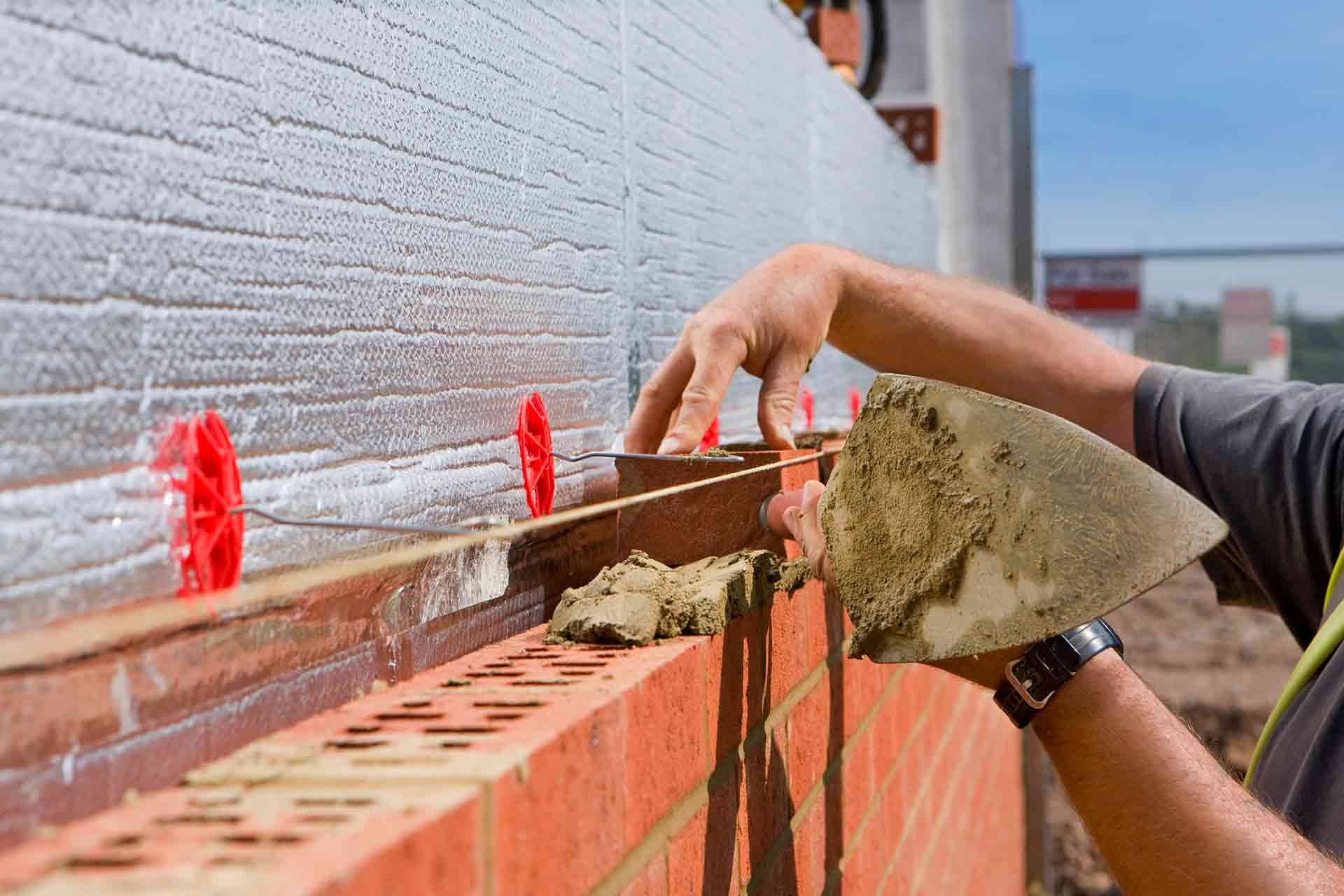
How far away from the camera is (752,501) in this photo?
141 centimetres

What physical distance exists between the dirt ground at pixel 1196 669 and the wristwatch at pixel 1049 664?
18.3ft

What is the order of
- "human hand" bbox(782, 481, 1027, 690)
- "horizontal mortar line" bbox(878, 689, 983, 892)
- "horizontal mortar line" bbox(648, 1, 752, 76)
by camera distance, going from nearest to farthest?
1. "human hand" bbox(782, 481, 1027, 690)
2. "horizontal mortar line" bbox(648, 1, 752, 76)
3. "horizontal mortar line" bbox(878, 689, 983, 892)

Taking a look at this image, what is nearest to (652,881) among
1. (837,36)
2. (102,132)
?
(102,132)

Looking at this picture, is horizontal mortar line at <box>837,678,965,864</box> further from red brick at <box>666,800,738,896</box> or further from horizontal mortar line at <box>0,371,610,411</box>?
horizontal mortar line at <box>0,371,610,411</box>

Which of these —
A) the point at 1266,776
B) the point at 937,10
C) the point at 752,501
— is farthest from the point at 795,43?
the point at 937,10

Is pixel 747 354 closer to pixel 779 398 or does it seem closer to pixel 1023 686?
pixel 779 398

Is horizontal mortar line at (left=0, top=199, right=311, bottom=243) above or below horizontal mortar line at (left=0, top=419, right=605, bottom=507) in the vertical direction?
above

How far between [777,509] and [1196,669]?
8.60 m

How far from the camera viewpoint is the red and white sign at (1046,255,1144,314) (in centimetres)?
970

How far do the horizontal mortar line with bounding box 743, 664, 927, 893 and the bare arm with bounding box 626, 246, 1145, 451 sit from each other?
48 centimetres

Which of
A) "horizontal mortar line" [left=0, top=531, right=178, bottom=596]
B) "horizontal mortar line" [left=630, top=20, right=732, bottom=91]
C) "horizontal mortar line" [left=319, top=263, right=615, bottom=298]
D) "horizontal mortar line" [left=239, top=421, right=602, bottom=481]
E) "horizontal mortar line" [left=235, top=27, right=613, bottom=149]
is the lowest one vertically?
"horizontal mortar line" [left=0, top=531, right=178, bottom=596]

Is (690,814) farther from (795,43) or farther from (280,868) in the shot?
(795,43)

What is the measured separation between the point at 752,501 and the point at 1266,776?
35.7 inches

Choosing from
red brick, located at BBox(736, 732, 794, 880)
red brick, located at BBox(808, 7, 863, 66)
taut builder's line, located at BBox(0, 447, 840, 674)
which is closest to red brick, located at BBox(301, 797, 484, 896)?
taut builder's line, located at BBox(0, 447, 840, 674)
